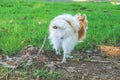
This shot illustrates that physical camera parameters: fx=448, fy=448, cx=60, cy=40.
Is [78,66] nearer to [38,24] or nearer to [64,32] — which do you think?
[64,32]

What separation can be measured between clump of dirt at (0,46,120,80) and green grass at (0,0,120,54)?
63 cm

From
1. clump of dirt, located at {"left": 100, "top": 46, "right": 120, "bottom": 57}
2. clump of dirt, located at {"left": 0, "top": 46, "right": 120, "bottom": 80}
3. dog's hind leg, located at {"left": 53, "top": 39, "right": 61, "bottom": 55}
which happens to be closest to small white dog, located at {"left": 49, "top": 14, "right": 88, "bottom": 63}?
dog's hind leg, located at {"left": 53, "top": 39, "right": 61, "bottom": 55}

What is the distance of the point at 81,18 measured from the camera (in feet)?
26.7

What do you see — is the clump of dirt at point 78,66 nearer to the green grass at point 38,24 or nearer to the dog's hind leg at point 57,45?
the dog's hind leg at point 57,45

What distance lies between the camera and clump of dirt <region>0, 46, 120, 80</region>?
6.64 meters

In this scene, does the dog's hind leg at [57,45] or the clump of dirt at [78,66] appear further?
the dog's hind leg at [57,45]

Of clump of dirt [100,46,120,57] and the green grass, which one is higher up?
the green grass

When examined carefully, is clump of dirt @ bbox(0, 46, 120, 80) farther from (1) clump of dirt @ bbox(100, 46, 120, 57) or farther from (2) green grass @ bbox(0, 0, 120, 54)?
(2) green grass @ bbox(0, 0, 120, 54)

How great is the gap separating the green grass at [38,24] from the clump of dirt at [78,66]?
632 millimetres

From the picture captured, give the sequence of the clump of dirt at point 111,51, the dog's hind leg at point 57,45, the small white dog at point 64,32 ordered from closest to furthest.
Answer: the small white dog at point 64,32 < the dog's hind leg at point 57,45 < the clump of dirt at point 111,51

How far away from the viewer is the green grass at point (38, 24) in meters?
8.84

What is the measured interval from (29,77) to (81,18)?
2.01 metres

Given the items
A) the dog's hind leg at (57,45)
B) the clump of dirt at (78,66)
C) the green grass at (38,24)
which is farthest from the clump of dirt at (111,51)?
the dog's hind leg at (57,45)

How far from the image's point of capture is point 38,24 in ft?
34.9
